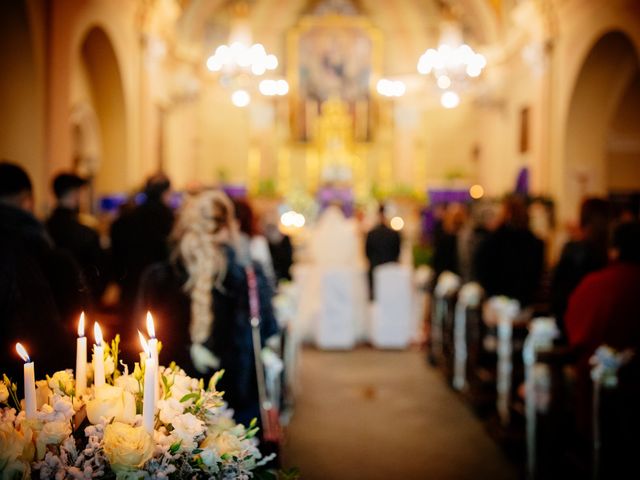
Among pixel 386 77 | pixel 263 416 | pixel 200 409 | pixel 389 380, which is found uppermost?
pixel 386 77

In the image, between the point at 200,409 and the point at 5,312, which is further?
the point at 5,312

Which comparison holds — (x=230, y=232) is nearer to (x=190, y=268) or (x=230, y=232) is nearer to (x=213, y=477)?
(x=190, y=268)

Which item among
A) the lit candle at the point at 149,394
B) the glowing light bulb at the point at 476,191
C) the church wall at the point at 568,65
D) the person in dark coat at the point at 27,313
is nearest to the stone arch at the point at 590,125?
the church wall at the point at 568,65

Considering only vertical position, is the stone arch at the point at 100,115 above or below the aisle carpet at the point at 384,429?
above

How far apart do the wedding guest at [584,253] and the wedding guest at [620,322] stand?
45.9 inches

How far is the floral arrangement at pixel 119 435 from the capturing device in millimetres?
1349

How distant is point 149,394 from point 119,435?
0.29 ft

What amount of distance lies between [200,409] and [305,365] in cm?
748

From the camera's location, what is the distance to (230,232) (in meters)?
3.46

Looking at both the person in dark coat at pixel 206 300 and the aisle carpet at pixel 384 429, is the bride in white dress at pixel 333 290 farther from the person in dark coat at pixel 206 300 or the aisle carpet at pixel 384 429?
the person in dark coat at pixel 206 300

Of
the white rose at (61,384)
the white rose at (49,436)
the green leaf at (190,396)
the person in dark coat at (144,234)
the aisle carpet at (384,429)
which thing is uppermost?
the person in dark coat at (144,234)

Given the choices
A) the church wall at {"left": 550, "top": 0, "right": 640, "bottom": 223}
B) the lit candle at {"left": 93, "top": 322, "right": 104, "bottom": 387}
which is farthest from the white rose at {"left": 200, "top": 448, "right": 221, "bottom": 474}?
the church wall at {"left": 550, "top": 0, "right": 640, "bottom": 223}

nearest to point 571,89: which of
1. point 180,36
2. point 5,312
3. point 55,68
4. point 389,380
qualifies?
point 389,380

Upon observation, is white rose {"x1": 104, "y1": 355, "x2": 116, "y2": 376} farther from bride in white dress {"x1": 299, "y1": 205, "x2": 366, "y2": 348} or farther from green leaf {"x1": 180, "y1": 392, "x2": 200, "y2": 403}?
bride in white dress {"x1": 299, "y1": 205, "x2": 366, "y2": 348}
